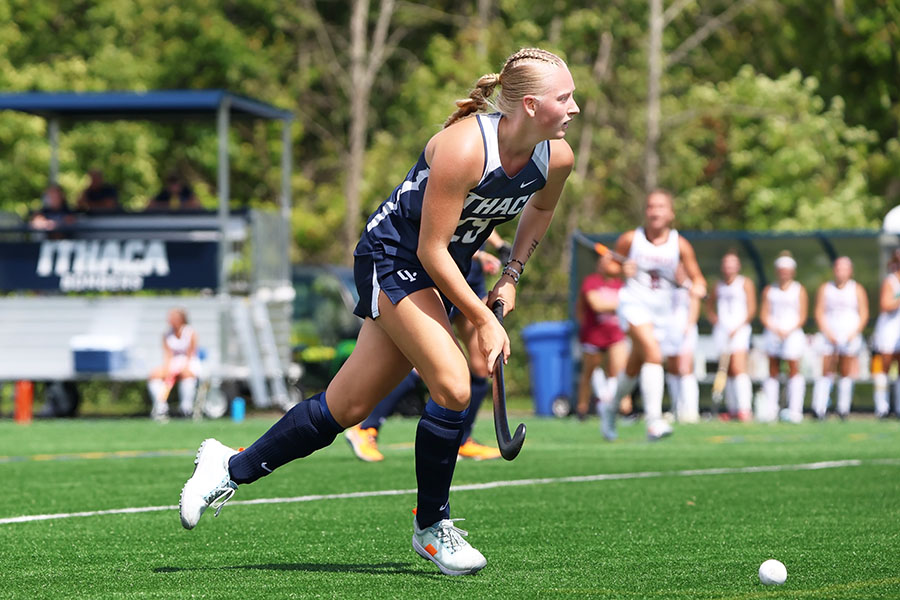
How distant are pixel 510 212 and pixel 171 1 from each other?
30.4 metres

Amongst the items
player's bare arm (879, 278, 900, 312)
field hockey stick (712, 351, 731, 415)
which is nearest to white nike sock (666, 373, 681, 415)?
field hockey stick (712, 351, 731, 415)

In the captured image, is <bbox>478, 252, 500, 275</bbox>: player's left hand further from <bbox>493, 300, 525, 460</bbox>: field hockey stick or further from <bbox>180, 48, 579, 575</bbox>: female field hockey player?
<bbox>493, 300, 525, 460</bbox>: field hockey stick

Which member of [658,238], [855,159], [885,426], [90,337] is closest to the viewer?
[658,238]

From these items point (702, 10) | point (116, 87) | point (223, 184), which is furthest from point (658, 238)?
point (702, 10)

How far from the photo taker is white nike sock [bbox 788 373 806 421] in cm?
1925

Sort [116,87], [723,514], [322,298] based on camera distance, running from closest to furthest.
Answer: [723,514]
[322,298]
[116,87]

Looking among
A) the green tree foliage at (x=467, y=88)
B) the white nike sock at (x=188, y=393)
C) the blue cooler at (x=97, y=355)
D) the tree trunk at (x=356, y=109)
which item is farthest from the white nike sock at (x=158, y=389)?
the tree trunk at (x=356, y=109)

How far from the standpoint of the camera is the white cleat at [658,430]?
12477 millimetres

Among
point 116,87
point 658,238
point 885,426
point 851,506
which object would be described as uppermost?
point 116,87

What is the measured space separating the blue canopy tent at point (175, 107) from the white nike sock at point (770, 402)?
7236mm

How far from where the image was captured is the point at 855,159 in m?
33.6

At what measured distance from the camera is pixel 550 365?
70.5 ft

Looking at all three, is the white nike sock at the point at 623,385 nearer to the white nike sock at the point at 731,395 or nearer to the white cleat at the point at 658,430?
the white cleat at the point at 658,430

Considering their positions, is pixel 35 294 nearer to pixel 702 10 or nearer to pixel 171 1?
pixel 171 1
